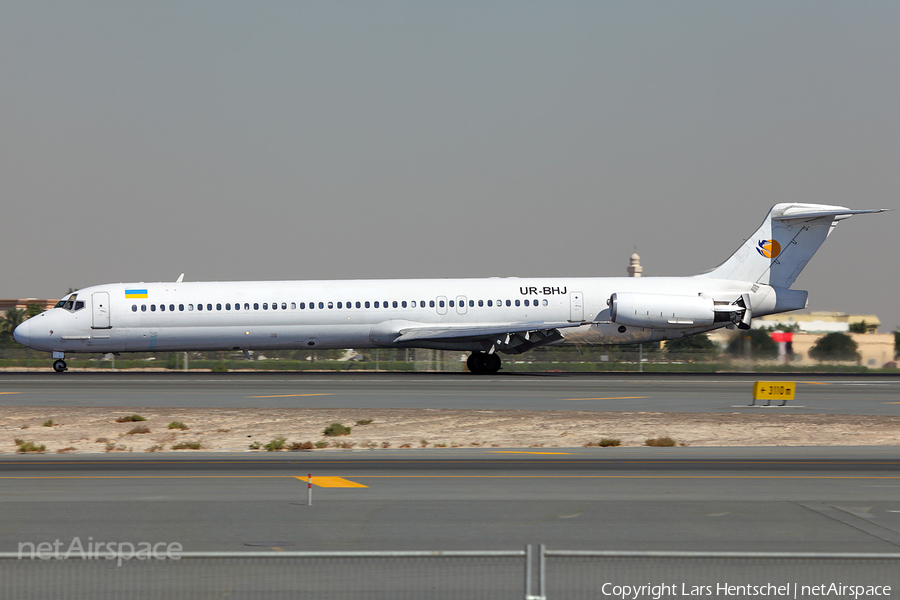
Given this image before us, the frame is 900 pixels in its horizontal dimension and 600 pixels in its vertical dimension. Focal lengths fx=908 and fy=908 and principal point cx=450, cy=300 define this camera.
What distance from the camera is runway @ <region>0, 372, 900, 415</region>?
89.2 ft

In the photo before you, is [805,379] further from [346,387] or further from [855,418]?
[346,387]

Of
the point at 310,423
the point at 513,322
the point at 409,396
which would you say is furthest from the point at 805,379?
the point at 310,423

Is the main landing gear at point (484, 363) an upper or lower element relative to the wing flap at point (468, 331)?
lower

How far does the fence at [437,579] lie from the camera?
742 centimetres

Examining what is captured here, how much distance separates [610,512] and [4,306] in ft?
425

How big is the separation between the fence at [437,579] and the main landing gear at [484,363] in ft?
109

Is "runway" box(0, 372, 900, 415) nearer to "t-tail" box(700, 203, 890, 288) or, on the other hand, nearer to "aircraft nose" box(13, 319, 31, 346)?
"aircraft nose" box(13, 319, 31, 346)

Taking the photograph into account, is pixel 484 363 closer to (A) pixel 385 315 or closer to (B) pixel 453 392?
(A) pixel 385 315

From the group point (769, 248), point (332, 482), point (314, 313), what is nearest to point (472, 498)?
point (332, 482)

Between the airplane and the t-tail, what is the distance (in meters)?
1.11

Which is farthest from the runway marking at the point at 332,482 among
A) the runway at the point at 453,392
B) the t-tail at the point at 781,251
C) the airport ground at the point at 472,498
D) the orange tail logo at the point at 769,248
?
the orange tail logo at the point at 769,248

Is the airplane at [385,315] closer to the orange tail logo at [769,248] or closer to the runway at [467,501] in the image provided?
the orange tail logo at [769,248]

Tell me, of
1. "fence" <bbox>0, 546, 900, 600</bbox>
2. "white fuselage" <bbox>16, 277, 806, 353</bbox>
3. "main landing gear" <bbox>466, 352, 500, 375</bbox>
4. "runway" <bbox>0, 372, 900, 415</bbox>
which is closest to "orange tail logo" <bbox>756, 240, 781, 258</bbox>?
"white fuselage" <bbox>16, 277, 806, 353</bbox>

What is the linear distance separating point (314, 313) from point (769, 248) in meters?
21.6
